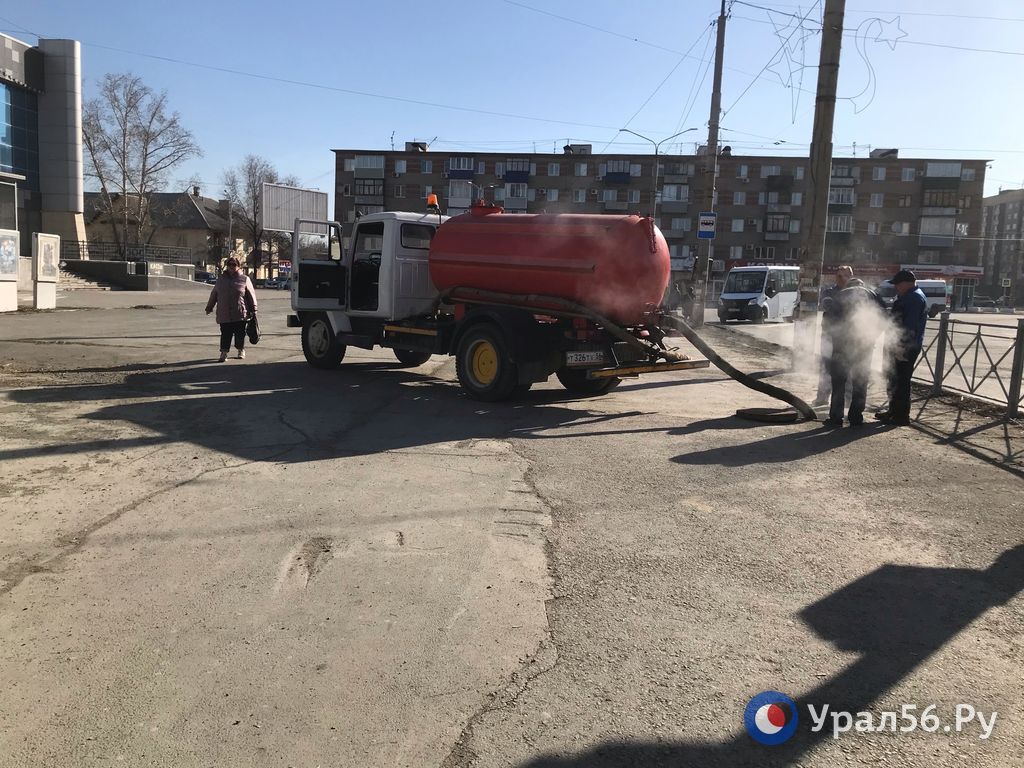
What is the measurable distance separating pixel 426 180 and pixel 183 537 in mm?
82281

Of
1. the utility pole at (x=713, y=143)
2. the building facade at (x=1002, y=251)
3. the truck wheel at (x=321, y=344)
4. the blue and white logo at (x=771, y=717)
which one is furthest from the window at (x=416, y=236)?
the building facade at (x=1002, y=251)

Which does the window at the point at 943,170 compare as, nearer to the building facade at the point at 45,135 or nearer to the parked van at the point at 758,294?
the parked van at the point at 758,294

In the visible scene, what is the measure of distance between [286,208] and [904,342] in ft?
32.5

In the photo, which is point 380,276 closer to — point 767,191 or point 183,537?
point 183,537

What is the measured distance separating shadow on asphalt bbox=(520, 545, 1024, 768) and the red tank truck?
5.16 metres

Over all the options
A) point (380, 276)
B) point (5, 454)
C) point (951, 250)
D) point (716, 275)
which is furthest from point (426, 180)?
point (5, 454)

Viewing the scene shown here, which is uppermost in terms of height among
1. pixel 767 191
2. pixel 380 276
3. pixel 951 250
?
pixel 767 191

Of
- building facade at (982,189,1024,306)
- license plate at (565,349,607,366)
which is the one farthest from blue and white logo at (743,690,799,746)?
building facade at (982,189,1024,306)

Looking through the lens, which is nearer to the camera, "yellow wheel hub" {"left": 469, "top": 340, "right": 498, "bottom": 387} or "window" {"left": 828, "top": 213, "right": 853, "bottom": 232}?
"yellow wheel hub" {"left": 469, "top": 340, "right": 498, "bottom": 387}

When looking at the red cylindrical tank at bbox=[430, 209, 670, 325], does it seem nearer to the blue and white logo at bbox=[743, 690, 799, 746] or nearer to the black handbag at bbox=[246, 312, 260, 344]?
the black handbag at bbox=[246, 312, 260, 344]

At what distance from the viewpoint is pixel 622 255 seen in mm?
8992

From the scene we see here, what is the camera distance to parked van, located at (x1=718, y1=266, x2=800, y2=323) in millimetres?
30688

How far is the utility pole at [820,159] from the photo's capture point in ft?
39.6

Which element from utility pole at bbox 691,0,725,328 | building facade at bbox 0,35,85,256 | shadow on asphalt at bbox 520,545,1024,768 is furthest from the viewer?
building facade at bbox 0,35,85,256
